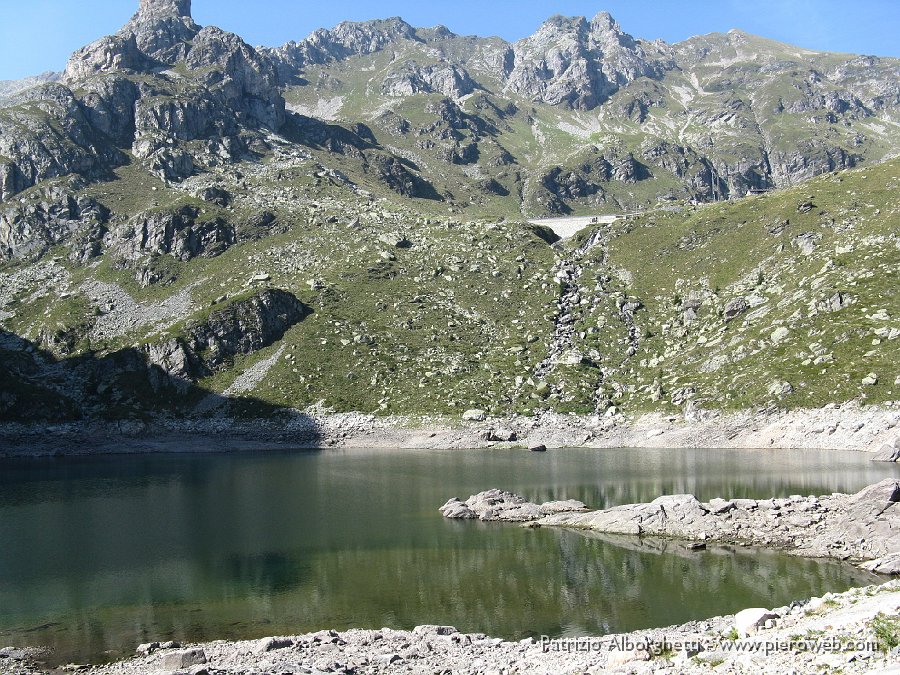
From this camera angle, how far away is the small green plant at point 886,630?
18609mm

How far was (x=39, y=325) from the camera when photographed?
532 ft

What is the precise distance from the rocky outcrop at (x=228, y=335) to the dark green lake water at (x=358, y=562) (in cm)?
6264

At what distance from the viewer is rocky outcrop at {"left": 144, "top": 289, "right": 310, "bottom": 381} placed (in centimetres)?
14688

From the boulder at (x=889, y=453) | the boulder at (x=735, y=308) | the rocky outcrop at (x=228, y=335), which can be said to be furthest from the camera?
the rocky outcrop at (x=228, y=335)

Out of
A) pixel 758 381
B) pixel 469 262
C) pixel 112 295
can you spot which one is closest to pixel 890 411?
pixel 758 381

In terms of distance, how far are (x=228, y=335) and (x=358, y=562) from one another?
118077 millimetres

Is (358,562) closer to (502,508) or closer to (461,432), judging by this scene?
(502,508)

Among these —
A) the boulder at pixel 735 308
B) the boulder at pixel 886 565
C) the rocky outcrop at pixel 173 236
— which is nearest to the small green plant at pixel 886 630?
Answer: the boulder at pixel 886 565

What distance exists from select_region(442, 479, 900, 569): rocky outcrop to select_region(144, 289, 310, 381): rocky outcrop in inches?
4257

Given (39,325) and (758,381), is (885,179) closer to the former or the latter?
(758,381)

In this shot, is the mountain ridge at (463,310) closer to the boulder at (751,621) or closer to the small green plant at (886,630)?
the boulder at (751,621)

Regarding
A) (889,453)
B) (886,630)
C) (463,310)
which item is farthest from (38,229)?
(886,630)

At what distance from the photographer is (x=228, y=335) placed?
15375 cm

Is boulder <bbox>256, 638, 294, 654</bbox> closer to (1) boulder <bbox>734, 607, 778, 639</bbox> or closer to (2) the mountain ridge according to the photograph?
(1) boulder <bbox>734, 607, 778, 639</bbox>
